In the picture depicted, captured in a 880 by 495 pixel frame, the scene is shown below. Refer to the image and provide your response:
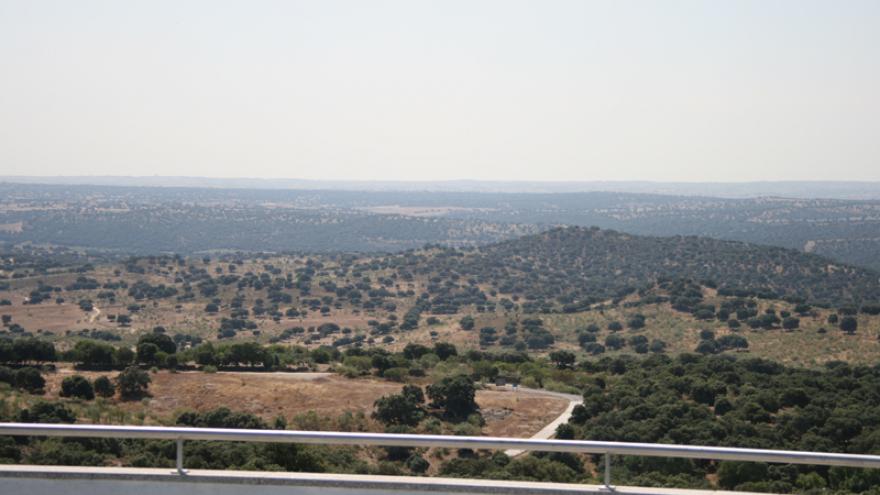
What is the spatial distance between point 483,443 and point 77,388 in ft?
74.8

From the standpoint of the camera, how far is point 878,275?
98.2 meters

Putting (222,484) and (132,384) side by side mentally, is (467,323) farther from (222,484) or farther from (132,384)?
(222,484)

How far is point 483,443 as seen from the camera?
5293mm

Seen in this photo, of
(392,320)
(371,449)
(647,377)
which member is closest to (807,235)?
(392,320)

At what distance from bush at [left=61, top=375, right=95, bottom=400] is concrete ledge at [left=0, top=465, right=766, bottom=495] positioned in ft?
68.8

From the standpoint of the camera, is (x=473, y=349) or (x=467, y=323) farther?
(x=467, y=323)

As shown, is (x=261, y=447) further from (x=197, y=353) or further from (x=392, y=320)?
(x=392, y=320)

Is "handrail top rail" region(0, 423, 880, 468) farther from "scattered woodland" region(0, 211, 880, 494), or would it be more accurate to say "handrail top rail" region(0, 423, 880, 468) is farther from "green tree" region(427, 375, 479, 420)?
"green tree" region(427, 375, 479, 420)

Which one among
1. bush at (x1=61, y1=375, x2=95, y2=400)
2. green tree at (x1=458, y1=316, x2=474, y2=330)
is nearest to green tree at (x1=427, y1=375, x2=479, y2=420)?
bush at (x1=61, y1=375, x2=95, y2=400)

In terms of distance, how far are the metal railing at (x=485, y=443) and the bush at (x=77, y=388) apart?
21.0 m

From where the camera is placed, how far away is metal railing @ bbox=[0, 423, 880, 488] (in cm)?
514

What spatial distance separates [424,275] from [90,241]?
386 feet

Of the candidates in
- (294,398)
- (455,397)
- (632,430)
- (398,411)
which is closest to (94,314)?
(294,398)

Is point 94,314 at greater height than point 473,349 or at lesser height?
lesser
